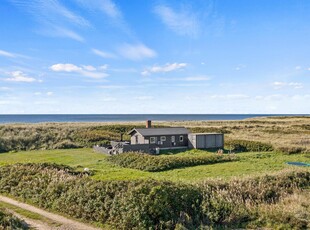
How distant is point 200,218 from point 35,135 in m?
41.2

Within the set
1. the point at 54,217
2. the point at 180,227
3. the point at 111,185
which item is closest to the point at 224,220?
the point at 180,227

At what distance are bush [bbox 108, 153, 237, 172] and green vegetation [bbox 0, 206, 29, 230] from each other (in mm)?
15165

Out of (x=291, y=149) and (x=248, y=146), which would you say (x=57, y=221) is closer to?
(x=291, y=149)

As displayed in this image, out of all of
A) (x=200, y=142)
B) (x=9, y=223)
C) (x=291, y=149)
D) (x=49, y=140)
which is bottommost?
(x=291, y=149)

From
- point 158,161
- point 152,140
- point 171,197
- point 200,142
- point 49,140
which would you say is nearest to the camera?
point 171,197

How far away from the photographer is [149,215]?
12898 millimetres

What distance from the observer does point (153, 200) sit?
43.2 feet

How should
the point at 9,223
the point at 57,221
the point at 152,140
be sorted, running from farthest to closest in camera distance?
the point at 152,140
the point at 57,221
the point at 9,223

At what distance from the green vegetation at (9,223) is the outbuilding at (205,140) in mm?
30604

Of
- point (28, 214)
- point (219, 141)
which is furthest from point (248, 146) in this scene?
point (28, 214)

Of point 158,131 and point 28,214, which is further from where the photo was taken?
point 158,131

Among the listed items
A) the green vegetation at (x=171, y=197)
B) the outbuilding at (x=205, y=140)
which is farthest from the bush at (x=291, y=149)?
the green vegetation at (x=171, y=197)

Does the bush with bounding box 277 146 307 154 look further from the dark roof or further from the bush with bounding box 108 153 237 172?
the dark roof

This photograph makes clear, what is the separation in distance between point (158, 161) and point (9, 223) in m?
17.7
